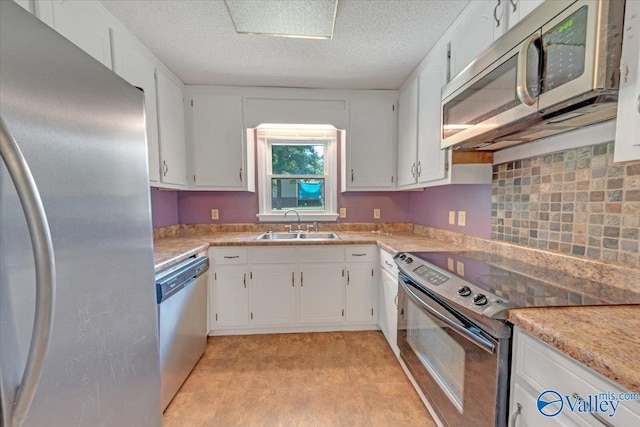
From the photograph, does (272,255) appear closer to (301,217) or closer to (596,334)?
(301,217)

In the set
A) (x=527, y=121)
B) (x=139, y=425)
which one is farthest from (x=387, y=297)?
(x=139, y=425)

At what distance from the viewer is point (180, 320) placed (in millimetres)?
1588

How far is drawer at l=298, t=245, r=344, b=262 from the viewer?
223cm

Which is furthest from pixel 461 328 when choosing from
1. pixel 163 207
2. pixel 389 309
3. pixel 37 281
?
pixel 163 207

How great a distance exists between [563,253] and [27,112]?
197cm

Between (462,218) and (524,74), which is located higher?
(524,74)

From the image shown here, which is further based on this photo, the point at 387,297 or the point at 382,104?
the point at 382,104

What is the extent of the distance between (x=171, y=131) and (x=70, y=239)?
1.75 metres

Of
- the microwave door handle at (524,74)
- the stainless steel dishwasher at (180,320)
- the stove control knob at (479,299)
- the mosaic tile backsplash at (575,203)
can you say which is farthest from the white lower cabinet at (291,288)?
the microwave door handle at (524,74)

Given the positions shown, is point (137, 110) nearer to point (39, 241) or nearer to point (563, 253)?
point (39, 241)

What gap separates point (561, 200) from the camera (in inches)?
49.0

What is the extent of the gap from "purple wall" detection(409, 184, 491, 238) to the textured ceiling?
106 centimetres

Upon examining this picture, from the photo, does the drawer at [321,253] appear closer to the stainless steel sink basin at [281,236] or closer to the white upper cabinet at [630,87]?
the stainless steel sink basin at [281,236]

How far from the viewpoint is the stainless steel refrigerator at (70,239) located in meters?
0.51
